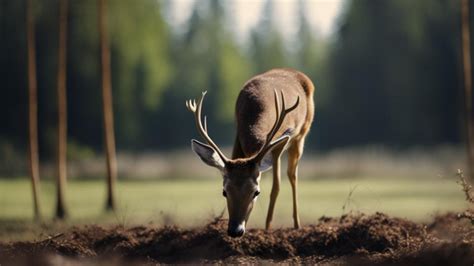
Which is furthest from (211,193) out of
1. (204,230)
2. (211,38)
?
(211,38)

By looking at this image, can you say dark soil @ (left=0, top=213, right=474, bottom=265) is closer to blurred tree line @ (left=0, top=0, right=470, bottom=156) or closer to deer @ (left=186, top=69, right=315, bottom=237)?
deer @ (left=186, top=69, right=315, bottom=237)

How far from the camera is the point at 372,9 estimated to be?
5762cm

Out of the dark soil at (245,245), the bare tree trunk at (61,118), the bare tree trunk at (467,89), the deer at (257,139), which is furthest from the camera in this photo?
the bare tree trunk at (467,89)

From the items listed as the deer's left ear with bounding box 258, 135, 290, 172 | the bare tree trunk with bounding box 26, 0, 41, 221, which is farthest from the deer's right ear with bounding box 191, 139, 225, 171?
the bare tree trunk with bounding box 26, 0, 41, 221

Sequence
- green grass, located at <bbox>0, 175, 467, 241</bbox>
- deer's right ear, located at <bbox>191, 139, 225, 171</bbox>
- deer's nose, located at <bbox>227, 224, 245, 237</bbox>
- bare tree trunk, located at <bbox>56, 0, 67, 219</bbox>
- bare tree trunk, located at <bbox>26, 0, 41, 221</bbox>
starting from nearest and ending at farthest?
deer's nose, located at <bbox>227, 224, 245, 237</bbox>, deer's right ear, located at <bbox>191, 139, 225, 171</bbox>, green grass, located at <bbox>0, 175, 467, 241</bbox>, bare tree trunk, located at <bbox>26, 0, 41, 221</bbox>, bare tree trunk, located at <bbox>56, 0, 67, 219</bbox>

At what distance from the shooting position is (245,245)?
11.5m

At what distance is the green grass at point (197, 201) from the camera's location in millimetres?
18141

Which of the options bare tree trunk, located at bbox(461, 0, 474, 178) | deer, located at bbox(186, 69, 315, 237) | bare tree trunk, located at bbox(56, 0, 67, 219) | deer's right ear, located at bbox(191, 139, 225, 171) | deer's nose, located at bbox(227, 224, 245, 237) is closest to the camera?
deer's nose, located at bbox(227, 224, 245, 237)

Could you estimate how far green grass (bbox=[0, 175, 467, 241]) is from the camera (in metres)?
18.1

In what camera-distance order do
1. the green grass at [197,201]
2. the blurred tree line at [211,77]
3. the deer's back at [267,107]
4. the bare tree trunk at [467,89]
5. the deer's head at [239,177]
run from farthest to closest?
the blurred tree line at [211,77], the bare tree trunk at [467,89], the green grass at [197,201], the deer's back at [267,107], the deer's head at [239,177]

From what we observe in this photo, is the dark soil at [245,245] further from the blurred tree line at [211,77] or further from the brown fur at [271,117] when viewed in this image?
the blurred tree line at [211,77]

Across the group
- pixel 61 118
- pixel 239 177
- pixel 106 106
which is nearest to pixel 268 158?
pixel 239 177

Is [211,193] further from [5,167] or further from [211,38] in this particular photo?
[211,38]

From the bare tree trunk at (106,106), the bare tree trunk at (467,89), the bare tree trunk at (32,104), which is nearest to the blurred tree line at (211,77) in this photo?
the bare tree trunk at (106,106)
